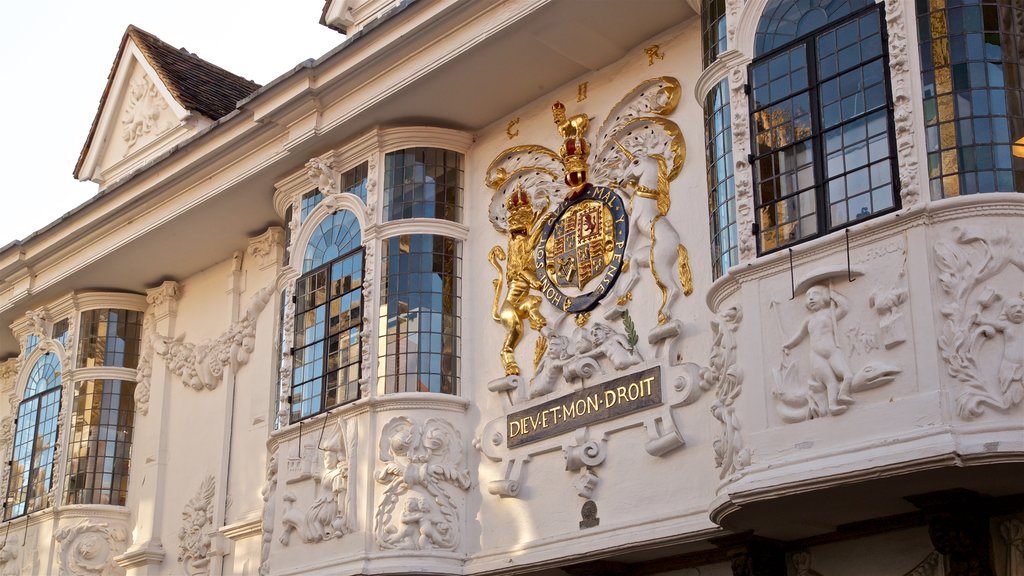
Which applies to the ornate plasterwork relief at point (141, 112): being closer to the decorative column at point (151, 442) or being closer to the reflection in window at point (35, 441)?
the decorative column at point (151, 442)

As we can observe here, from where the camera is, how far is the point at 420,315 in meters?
17.1

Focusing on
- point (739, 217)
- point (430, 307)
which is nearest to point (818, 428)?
point (739, 217)

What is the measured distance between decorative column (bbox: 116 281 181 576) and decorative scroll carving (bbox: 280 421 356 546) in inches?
181

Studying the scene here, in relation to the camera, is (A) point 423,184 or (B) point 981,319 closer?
(B) point 981,319

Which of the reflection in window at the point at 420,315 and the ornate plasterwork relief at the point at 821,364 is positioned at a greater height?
the reflection in window at the point at 420,315

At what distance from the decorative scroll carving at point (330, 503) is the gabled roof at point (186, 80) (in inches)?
319

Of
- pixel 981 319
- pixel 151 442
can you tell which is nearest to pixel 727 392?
pixel 981 319

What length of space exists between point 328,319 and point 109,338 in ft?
21.0

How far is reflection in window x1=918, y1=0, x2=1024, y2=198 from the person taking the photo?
38.6ft

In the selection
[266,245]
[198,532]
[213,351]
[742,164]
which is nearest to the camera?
[742,164]

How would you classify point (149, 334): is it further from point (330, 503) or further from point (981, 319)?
point (981, 319)

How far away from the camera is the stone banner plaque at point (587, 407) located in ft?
48.4

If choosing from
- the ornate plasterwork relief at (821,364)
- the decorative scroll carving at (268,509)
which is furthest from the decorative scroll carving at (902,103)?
the decorative scroll carving at (268,509)

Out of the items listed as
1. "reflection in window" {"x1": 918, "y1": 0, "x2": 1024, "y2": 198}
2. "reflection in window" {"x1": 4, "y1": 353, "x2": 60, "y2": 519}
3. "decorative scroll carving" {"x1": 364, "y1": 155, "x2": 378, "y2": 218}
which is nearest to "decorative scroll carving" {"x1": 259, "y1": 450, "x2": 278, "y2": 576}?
"decorative scroll carving" {"x1": 364, "y1": 155, "x2": 378, "y2": 218}
